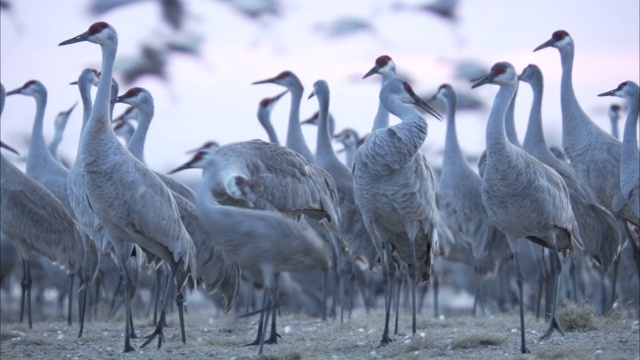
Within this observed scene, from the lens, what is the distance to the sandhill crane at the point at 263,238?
25.0 ft

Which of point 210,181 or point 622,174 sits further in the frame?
point 622,174

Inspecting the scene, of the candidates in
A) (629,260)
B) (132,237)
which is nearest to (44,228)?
(132,237)

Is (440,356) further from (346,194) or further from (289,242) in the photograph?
(346,194)

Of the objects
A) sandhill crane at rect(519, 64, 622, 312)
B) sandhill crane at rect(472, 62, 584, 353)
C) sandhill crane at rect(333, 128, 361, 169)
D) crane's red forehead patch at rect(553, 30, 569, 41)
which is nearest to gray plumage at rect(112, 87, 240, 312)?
sandhill crane at rect(472, 62, 584, 353)

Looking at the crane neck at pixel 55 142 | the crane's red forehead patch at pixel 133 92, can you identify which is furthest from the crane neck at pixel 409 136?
the crane neck at pixel 55 142

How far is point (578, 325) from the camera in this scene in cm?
872

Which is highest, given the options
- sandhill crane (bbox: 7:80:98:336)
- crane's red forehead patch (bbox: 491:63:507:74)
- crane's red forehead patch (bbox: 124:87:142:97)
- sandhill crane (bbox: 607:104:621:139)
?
sandhill crane (bbox: 607:104:621:139)

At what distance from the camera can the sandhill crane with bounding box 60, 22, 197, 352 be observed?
8.49 meters

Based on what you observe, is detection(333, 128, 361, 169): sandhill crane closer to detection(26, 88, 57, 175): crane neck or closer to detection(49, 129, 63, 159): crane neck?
detection(49, 129, 63, 159): crane neck

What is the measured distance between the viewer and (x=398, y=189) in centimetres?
845

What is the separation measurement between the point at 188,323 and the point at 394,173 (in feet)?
10.7

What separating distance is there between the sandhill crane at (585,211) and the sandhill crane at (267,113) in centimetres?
318

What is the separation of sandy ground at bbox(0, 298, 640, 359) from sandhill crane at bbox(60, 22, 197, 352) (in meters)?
0.60

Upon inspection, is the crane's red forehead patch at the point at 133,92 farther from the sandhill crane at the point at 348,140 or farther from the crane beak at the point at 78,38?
the sandhill crane at the point at 348,140
